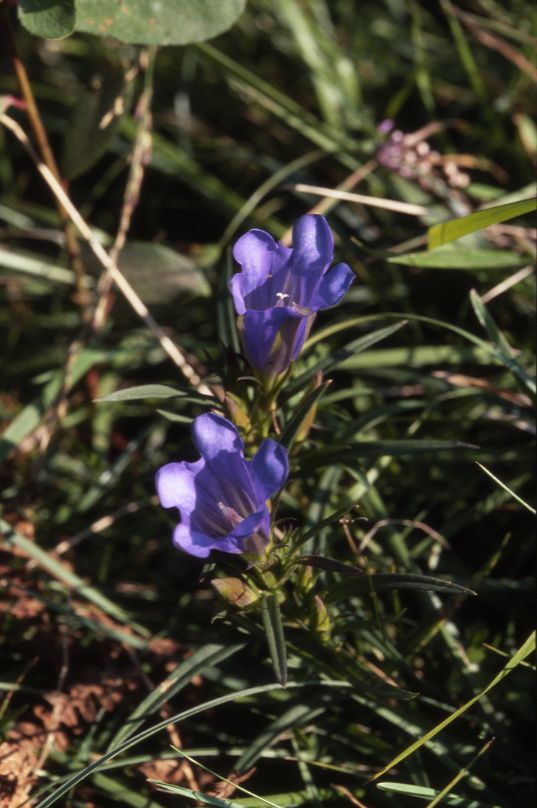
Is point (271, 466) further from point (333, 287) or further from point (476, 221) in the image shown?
point (476, 221)

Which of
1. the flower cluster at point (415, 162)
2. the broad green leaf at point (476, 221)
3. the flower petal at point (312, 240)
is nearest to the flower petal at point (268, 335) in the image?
the flower petal at point (312, 240)

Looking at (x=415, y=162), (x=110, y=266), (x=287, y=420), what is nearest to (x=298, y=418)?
(x=287, y=420)

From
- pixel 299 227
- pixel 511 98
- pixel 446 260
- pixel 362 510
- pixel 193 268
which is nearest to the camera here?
pixel 299 227

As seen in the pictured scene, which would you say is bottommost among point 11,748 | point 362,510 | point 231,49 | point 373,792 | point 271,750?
point 373,792

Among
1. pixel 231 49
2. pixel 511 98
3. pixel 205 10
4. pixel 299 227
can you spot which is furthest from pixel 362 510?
pixel 231 49

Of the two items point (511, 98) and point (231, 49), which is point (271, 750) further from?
point (231, 49)

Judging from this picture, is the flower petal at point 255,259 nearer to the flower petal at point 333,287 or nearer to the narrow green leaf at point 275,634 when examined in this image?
the flower petal at point 333,287
